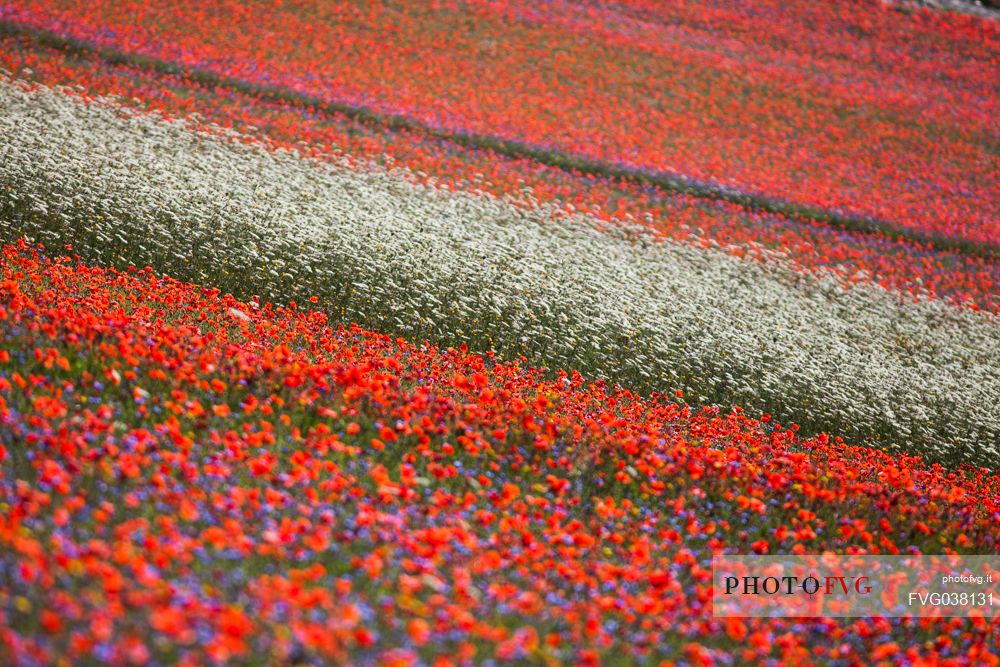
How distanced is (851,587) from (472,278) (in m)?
6.54

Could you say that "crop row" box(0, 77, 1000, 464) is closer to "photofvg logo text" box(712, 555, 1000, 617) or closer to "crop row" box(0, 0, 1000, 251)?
"photofvg logo text" box(712, 555, 1000, 617)

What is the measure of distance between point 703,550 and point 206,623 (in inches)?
143

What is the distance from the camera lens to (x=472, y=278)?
1145cm

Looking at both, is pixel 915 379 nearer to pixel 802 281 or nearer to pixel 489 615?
pixel 802 281

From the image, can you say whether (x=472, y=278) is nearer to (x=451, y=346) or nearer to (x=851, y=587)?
(x=451, y=346)

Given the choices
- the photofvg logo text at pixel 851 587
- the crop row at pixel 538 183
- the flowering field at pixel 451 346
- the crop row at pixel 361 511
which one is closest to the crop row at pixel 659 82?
the flowering field at pixel 451 346

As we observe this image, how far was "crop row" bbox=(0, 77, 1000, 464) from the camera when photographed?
10.4 m

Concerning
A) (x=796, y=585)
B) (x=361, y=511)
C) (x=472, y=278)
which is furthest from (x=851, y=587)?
(x=472, y=278)

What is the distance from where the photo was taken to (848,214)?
20656mm

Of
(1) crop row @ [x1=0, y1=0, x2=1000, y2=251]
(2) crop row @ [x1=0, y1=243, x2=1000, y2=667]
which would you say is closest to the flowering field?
(2) crop row @ [x1=0, y1=243, x2=1000, y2=667]

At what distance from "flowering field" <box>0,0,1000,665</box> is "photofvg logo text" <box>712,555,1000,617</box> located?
0.41ft

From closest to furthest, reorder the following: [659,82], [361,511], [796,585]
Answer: [361,511] → [796,585] → [659,82]

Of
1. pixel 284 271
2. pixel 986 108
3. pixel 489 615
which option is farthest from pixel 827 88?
pixel 489 615

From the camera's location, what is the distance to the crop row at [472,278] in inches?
411
